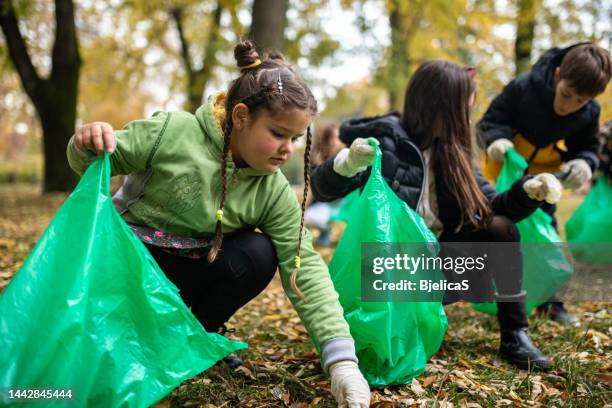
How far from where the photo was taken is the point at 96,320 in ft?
4.16

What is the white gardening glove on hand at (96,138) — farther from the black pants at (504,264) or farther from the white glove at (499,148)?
the white glove at (499,148)

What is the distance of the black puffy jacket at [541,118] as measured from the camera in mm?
2516

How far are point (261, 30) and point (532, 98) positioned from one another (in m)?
3.10

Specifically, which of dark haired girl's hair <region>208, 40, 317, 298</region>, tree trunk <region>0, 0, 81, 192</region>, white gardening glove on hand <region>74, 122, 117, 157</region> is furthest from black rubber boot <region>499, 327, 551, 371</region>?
tree trunk <region>0, 0, 81, 192</region>

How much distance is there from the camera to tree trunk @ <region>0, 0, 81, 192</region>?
22.9 feet

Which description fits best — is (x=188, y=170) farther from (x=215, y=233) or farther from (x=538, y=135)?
(x=538, y=135)

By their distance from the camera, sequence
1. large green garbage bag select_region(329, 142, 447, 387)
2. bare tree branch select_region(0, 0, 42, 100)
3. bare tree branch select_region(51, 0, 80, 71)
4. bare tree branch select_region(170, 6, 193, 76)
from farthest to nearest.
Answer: bare tree branch select_region(170, 6, 193, 76) → bare tree branch select_region(51, 0, 80, 71) → bare tree branch select_region(0, 0, 42, 100) → large green garbage bag select_region(329, 142, 447, 387)

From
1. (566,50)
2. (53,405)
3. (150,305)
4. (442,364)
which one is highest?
(566,50)

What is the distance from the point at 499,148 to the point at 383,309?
3.82 ft

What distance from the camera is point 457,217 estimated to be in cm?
207

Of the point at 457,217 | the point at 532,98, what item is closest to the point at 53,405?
the point at 457,217

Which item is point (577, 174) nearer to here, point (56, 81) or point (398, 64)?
point (398, 64)

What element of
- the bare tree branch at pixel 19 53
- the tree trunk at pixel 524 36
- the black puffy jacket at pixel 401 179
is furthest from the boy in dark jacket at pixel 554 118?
the bare tree branch at pixel 19 53

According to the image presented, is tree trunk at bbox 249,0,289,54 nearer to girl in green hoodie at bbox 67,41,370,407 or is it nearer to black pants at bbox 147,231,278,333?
girl in green hoodie at bbox 67,41,370,407
